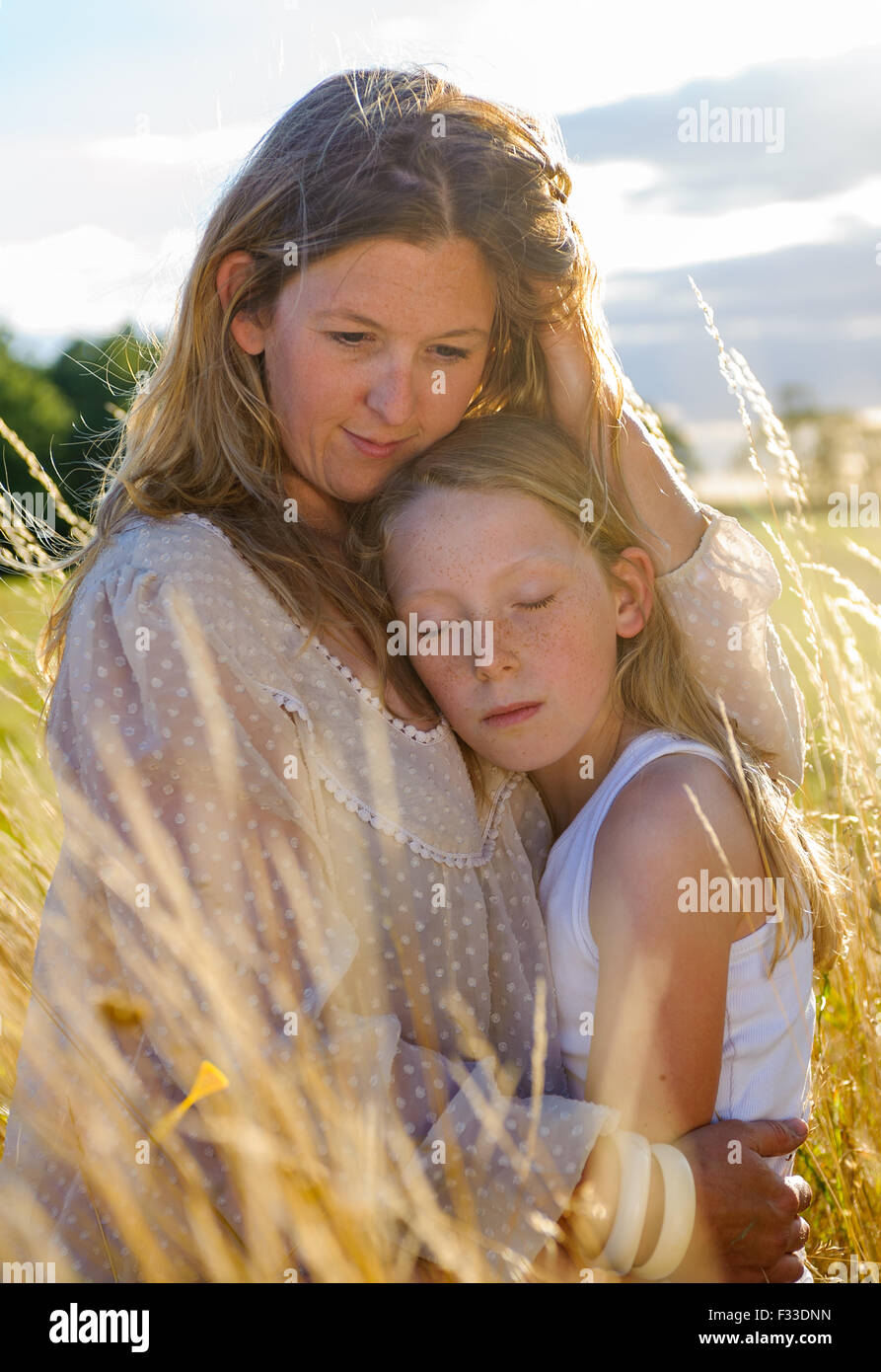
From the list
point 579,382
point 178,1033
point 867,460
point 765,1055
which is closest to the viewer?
point 178,1033

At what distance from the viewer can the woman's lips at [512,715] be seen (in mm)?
2018

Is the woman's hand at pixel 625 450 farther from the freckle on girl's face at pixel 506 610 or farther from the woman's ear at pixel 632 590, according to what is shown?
the freckle on girl's face at pixel 506 610

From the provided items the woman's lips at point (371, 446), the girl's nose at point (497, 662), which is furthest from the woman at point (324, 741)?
the girl's nose at point (497, 662)

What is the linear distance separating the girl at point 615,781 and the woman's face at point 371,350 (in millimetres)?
92

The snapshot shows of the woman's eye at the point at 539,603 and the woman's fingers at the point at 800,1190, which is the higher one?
the woman's eye at the point at 539,603

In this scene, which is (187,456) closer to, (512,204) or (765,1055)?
(512,204)

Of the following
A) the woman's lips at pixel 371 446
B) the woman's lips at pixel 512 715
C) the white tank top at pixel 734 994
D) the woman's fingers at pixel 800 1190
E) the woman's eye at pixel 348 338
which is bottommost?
the woman's fingers at pixel 800 1190

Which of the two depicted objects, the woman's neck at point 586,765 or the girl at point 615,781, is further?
the woman's neck at point 586,765

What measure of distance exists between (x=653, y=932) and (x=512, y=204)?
1.25 metres

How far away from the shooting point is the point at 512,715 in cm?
203

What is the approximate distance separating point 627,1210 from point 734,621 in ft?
3.52

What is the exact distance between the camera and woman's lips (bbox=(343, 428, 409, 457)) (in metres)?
2.12

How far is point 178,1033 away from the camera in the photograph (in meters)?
1.67

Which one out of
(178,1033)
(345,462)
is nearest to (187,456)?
(345,462)
